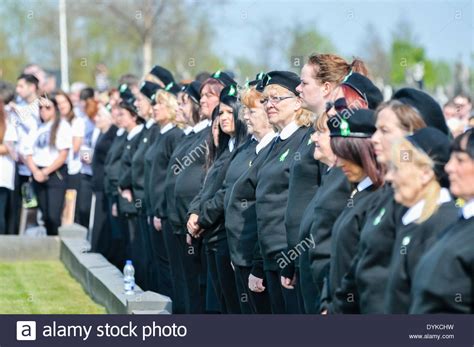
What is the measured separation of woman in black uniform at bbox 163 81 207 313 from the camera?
12.5 m

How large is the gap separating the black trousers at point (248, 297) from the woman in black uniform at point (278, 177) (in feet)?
1.22

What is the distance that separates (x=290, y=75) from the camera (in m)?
9.45

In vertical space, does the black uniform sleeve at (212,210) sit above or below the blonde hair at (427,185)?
below

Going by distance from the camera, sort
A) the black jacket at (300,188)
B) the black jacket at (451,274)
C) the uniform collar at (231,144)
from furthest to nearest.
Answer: the uniform collar at (231,144) → the black jacket at (300,188) → the black jacket at (451,274)

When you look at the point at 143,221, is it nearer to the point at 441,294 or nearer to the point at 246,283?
the point at 246,283

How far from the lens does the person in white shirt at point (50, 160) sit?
18812mm

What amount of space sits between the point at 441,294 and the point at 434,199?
623 mm

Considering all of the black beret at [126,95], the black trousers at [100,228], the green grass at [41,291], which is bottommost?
the green grass at [41,291]

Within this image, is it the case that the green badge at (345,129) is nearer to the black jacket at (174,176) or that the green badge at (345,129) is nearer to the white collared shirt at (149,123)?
the black jacket at (174,176)

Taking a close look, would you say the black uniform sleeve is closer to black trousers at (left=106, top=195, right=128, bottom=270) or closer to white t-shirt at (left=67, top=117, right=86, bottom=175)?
black trousers at (left=106, top=195, right=128, bottom=270)

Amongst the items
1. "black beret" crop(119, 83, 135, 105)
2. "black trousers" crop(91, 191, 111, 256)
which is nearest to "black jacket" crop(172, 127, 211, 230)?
"black beret" crop(119, 83, 135, 105)

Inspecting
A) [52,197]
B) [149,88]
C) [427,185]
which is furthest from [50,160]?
[427,185]

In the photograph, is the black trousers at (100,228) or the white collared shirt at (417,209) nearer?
the white collared shirt at (417,209)

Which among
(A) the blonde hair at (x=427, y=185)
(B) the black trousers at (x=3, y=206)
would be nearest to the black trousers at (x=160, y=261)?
(B) the black trousers at (x=3, y=206)
